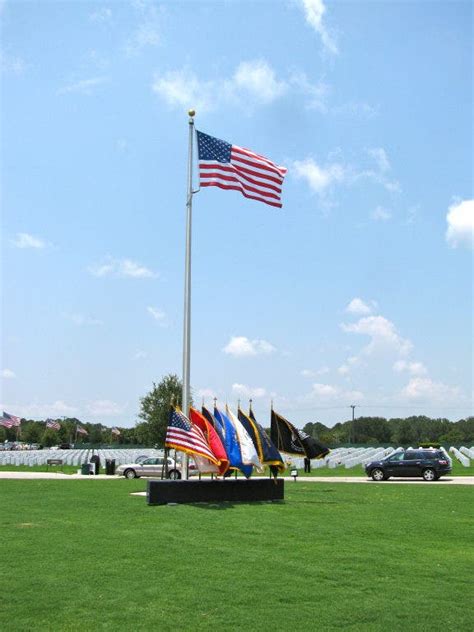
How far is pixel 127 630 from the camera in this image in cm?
607

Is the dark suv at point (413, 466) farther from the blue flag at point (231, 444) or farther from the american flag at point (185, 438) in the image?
the american flag at point (185, 438)

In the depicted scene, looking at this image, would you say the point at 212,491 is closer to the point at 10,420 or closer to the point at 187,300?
the point at 187,300

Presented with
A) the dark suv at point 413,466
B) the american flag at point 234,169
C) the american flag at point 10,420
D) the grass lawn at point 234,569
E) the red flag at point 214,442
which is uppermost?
the american flag at point 234,169

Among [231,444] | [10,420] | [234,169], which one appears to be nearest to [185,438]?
[231,444]

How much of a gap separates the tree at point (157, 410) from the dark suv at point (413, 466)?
3149 cm

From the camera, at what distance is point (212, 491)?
17.2 metres

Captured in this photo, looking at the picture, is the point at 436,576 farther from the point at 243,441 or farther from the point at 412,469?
the point at 412,469

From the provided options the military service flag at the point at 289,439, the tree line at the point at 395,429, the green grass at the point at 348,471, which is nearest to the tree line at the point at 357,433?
the tree line at the point at 395,429

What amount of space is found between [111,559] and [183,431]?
759 cm

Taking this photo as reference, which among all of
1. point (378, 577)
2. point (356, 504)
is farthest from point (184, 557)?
point (356, 504)

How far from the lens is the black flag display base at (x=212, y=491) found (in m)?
16.3

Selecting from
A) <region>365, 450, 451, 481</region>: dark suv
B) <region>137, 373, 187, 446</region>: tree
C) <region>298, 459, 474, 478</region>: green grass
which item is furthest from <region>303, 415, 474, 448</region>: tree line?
<region>365, 450, 451, 481</region>: dark suv

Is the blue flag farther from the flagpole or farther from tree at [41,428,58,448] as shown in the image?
tree at [41,428,58,448]

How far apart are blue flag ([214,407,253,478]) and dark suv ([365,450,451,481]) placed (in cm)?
1370
